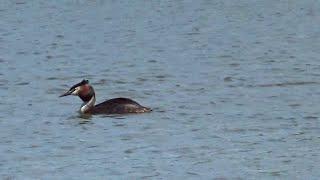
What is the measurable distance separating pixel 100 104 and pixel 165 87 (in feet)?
7.67

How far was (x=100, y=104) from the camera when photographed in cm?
1983

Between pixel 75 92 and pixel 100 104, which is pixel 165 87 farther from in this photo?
pixel 100 104

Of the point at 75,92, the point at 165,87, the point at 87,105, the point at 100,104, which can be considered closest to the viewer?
the point at 100,104

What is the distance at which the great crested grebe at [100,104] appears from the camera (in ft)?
63.7

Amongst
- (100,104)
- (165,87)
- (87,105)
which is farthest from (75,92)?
(165,87)

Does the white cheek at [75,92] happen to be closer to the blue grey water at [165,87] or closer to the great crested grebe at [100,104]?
the great crested grebe at [100,104]

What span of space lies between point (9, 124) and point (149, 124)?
1.94m

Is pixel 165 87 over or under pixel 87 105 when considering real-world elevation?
under

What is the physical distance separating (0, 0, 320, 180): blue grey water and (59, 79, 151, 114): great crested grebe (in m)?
0.13

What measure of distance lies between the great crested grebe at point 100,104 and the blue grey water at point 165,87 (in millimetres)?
134

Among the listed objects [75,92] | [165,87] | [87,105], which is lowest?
[165,87]

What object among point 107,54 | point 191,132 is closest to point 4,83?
point 107,54

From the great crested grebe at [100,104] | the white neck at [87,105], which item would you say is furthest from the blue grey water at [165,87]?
the white neck at [87,105]

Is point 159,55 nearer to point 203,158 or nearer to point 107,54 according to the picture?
point 107,54
